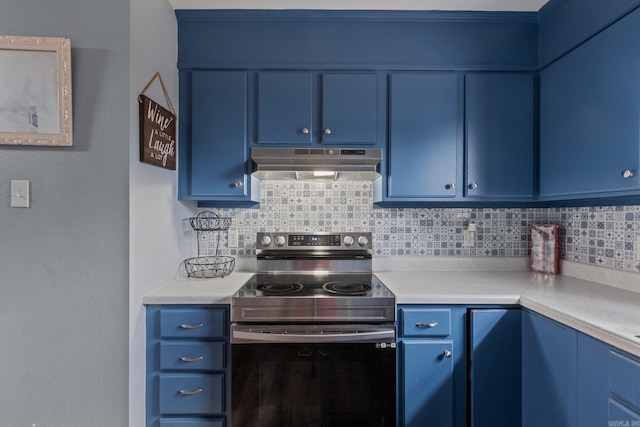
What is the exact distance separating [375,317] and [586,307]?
859 millimetres

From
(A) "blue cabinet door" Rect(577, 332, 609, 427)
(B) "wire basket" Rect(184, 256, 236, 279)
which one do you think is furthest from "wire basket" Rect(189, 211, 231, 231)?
(A) "blue cabinet door" Rect(577, 332, 609, 427)

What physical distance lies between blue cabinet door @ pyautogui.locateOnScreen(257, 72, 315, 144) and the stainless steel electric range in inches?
36.2

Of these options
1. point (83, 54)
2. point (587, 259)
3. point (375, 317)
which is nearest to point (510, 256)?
point (587, 259)

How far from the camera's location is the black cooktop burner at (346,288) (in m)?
1.56

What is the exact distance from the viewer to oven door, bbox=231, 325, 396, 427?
1426 millimetres

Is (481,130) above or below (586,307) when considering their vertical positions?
above

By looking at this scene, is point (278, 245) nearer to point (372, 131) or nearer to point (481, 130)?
point (372, 131)

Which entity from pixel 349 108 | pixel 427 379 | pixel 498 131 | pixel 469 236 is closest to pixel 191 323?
pixel 427 379

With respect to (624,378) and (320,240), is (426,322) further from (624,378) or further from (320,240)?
(320,240)

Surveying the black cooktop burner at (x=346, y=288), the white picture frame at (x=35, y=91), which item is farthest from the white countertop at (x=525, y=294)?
the white picture frame at (x=35, y=91)

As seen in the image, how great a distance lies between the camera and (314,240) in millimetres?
2037

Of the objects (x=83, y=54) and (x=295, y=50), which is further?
(x=295, y=50)

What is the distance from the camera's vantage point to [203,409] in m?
1.48

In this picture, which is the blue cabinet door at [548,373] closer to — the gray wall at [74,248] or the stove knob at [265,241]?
the stove knob at [265,241]
